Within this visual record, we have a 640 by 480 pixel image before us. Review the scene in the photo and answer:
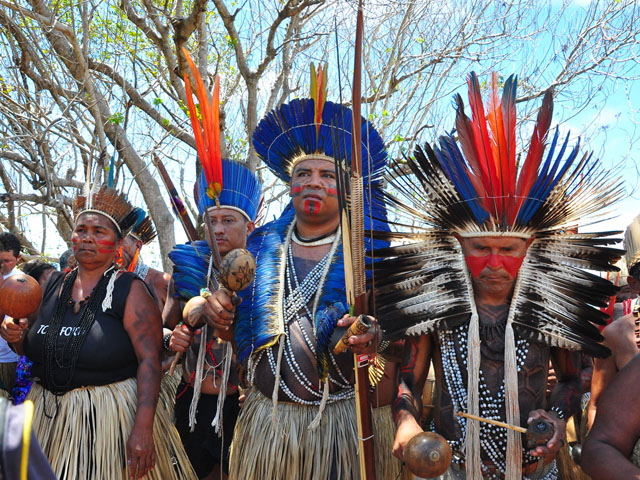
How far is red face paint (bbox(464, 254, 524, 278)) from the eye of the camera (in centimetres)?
240

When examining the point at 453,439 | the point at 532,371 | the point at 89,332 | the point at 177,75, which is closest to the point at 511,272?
the point at 532,371

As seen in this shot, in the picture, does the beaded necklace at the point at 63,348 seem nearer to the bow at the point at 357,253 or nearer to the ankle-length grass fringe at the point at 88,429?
the ankle-length grass fringe at the point at 88,429

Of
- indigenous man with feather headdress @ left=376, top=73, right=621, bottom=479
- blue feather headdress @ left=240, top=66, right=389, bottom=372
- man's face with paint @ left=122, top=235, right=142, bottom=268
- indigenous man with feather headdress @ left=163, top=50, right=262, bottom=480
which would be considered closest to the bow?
indigenous man with feather headdress @ left=376, top=73, right=621, bottom=479

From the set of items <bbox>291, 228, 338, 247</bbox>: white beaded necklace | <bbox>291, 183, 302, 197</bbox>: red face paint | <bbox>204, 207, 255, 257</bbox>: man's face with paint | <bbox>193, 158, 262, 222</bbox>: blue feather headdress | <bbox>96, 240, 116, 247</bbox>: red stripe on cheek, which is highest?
<bbox>193, 158, 262, 222</bbox>: blue feather headdress

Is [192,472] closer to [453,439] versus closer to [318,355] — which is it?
[318,355]

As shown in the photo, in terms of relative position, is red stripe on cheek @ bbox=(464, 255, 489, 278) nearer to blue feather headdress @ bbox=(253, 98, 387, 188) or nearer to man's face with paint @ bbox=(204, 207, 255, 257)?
blue feather headdress @ bbox=(253, 98, 387, 188)

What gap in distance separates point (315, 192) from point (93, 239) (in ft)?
4.22

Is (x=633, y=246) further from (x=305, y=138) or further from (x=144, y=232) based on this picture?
(x=144, y=232)

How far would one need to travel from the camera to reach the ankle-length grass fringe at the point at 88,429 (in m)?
3.09

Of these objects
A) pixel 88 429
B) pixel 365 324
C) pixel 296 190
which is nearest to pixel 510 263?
pixel 365 324

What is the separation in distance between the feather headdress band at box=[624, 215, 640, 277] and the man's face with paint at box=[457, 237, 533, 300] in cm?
52

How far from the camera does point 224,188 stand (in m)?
4.03

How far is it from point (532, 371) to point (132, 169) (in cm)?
592

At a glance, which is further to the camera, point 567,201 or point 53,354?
point 53,354
